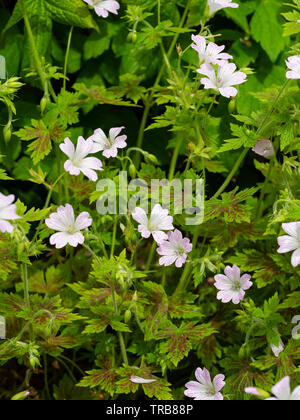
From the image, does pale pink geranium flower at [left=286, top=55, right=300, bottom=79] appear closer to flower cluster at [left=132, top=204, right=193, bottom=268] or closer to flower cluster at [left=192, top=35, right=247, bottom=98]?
flower cluster at [left=192, top=35, right=247, bottom=98]

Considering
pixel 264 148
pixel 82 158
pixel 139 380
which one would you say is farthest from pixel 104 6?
pixel 139 380

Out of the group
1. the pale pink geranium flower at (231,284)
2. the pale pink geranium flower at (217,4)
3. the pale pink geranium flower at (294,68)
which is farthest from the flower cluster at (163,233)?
the pale pink geranium flower at (217,4)

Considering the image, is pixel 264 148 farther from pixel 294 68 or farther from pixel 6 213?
pixel 6 213

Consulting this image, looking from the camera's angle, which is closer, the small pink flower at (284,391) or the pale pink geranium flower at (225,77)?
the small pink flower at (284,391)

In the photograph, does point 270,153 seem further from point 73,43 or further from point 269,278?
point 73,43

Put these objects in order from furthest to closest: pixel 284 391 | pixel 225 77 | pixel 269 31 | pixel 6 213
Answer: pixel 269 31
pixel 225 77
pixel 6 213
pixel 284 391

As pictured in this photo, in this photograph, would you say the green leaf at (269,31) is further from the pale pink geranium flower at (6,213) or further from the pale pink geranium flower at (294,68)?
the pale pink geranium flower at (6,213)
